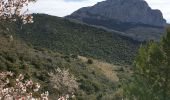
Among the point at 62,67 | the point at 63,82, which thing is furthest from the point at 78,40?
the point at 63,82

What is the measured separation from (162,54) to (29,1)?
35.0 m

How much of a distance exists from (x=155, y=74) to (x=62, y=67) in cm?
3758

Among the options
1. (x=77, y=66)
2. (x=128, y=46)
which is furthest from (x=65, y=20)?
(x=77, y=66)

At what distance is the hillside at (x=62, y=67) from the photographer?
68938 millimetres

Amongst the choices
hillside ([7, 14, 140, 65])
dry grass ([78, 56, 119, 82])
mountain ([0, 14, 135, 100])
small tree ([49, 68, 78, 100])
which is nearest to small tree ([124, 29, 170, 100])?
mountain ([0, 14, 135, 100])

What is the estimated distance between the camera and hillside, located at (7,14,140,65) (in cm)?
12950

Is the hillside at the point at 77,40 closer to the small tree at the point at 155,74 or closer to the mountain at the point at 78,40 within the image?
the mountain at the point at 78,40

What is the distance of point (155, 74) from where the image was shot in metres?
48.7

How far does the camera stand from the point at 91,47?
457 feet

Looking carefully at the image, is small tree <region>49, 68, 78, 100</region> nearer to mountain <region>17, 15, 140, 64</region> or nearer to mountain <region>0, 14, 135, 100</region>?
mountain <region>0, 14, 135, 100</region>

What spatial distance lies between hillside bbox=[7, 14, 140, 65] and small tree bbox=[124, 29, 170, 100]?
237ft

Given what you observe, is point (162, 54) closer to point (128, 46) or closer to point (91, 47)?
point (91, 47)

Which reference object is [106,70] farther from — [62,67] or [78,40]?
[78,40]

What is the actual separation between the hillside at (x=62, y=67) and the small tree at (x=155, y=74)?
1323 cm
